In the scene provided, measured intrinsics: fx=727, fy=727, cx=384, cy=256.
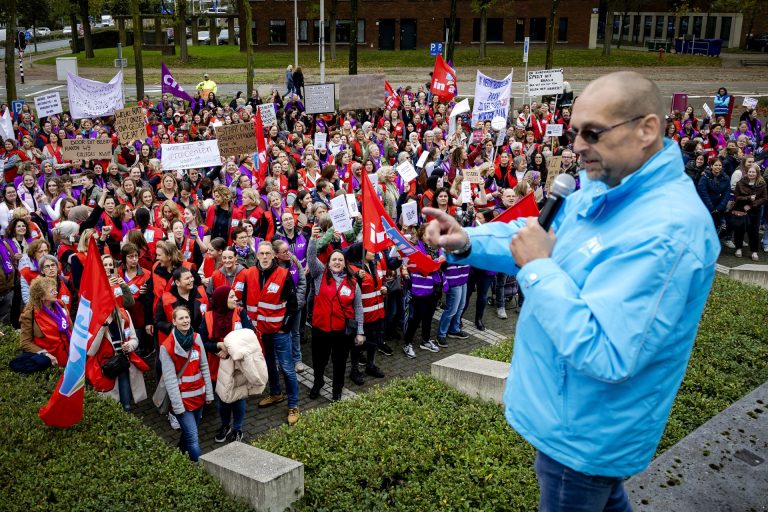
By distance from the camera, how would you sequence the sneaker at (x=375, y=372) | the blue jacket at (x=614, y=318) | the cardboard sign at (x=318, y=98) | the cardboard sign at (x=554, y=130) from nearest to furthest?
the blue jacket at (x=614, y=318)
the sneaker at (x=375, y=372)
the cardboard sign at (x=554, y=130)
the cardboard sign at (x=318, y=98)

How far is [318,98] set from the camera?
67.6 ft

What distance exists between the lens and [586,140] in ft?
7.89

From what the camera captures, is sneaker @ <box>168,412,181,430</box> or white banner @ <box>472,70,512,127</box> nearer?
sneaker @ <box>168,412,181,430</box>

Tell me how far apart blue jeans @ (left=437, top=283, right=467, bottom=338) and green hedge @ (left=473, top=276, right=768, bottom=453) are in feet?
7.21

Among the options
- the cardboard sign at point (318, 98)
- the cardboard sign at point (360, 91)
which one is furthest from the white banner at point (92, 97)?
the cardboard sign at point (360, 91)

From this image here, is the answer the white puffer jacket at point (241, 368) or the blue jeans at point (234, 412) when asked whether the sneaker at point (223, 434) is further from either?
the white puffer jacket at point (241, 368)

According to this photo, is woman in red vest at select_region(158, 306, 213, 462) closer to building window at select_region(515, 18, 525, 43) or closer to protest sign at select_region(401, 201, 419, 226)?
protest sign at select_region(401, 201, 419, 226)

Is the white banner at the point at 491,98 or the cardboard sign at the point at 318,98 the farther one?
the cardboard sign at the point at 318,98

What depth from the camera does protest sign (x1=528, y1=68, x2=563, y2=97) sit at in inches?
758

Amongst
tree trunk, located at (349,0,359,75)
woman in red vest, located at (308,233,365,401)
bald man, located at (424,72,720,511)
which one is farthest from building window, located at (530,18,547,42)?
bald man, located at (424,72,720,511)

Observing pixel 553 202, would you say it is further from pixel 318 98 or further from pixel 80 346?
pixel 318 98

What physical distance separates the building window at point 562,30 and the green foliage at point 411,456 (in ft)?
196

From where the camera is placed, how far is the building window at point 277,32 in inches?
2361

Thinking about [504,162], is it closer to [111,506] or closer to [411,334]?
[411,334]
